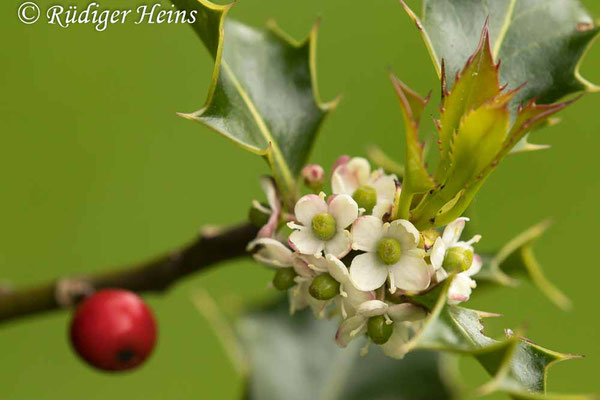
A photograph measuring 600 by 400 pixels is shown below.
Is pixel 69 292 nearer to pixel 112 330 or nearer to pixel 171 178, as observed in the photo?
pixel 112 330

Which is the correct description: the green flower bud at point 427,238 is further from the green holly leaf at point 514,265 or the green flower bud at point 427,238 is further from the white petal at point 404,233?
the green holly leaf at point 514,265

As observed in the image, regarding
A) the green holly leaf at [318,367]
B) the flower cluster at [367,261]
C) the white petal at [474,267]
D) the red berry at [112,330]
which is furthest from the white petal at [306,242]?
the green holly leaf at [318,367]

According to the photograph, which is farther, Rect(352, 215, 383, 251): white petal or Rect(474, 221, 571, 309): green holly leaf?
Rect(474, 221, 571, 309): green holly leaf

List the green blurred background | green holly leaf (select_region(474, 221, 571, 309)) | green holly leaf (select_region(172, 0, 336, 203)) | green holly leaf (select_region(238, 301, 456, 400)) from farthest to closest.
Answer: the green blurred background → green holly leaf (select_region(238, 301, 456, 400)) → green holly leaf (select_region(474, 221, 571, 309)) → green holly leaf (select_region(172, 0, 336, 203))

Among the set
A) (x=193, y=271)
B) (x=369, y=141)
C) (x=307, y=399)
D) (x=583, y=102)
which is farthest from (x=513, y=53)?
(x=583, y=102)

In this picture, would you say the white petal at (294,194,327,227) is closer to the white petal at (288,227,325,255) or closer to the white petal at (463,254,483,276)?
the white petal at (288,227,325,255)

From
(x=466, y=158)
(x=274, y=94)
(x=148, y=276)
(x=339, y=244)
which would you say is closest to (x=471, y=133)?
(x=466, y=158)

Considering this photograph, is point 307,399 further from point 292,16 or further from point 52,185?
point 292,16

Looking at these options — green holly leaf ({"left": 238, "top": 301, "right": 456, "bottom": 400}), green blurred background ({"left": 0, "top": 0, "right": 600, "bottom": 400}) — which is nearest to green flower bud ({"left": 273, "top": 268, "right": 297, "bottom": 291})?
green holly leaf ({"left": 238, "top": 301, "right": 456, "bottom": 400})
